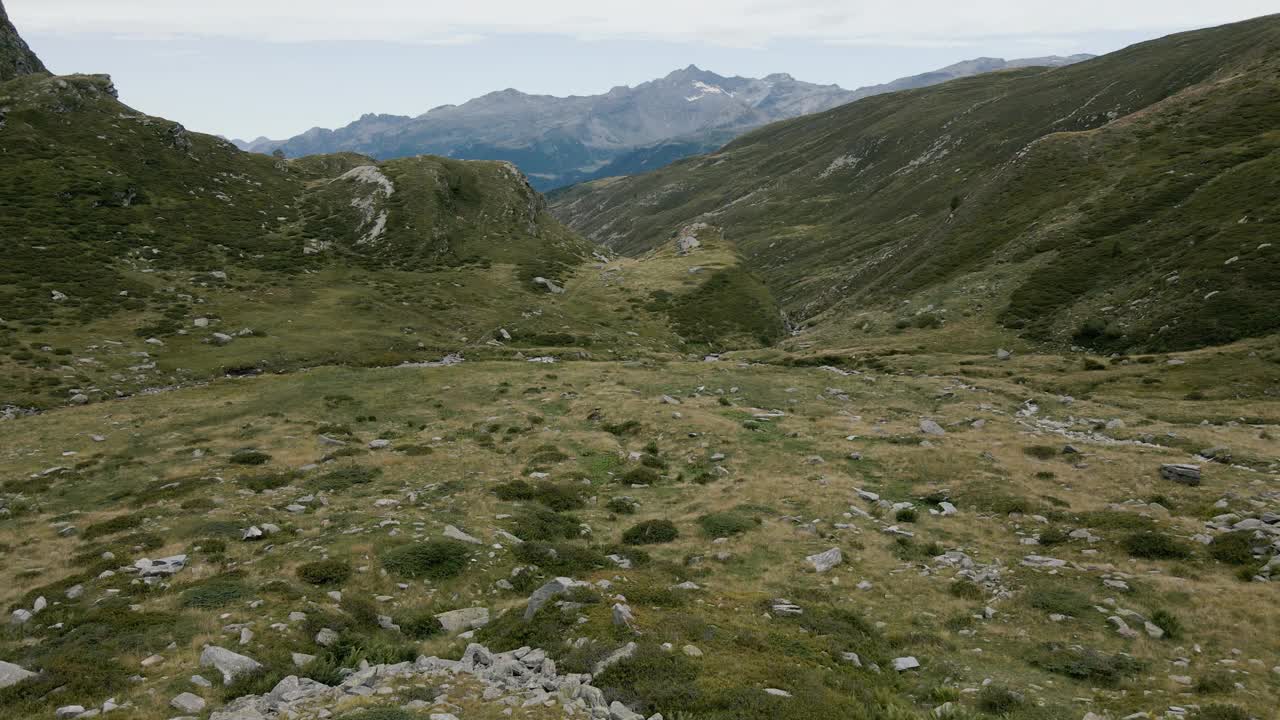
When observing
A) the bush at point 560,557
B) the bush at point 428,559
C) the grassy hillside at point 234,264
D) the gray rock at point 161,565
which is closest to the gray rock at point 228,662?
the bush at point 428,559

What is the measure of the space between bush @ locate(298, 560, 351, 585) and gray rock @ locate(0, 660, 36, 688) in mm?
6369

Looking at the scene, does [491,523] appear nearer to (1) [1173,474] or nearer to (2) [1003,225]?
(1) [1173,474]

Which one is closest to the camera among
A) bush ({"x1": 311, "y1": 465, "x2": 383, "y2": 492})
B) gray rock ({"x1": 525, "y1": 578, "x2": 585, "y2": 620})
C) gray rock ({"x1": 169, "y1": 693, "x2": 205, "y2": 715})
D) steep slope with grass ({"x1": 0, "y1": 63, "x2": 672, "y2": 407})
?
gray rock ({"x1": 169, "y1": 693, "x2": 205, "y2": 715})

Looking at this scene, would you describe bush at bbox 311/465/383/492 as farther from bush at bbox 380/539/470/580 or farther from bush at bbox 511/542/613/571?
bush at bbox 511/542/613/571

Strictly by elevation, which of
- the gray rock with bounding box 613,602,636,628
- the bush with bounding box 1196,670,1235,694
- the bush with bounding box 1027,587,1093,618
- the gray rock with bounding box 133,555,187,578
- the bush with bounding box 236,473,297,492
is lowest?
the bush with bounding box 236,473,297,492

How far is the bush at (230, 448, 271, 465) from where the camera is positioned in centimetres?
3186

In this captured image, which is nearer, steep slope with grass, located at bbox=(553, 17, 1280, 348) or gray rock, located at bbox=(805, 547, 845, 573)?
gray rock, located at bbox=(805, 547, 845, 573)

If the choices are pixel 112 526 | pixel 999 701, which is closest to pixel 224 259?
pixel 112 526

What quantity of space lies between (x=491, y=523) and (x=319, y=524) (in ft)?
21.0

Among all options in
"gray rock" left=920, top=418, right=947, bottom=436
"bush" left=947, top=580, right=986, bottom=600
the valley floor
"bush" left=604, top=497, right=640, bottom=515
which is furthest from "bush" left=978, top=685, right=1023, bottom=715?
"gray rock" left=920, top=418, right=947, bottom=436

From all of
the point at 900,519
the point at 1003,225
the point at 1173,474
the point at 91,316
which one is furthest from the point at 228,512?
the point at 1003,225

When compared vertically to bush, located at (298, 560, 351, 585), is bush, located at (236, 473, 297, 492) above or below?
below

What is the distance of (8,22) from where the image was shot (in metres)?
146

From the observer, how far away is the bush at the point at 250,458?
31859 millimetres
